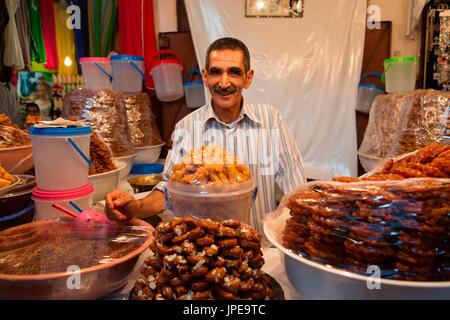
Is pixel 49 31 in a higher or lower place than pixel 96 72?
higher

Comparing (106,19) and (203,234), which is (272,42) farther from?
(203,234)

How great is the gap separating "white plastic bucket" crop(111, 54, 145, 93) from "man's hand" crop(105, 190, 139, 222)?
2118 millimetres

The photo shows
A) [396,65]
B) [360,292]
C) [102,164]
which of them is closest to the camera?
[360,292]

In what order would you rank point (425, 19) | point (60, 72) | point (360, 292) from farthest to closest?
1. point (60, 72)
2. point (425, 19)
3. point (360, 292)

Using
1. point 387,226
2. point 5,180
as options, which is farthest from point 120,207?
point 387,226

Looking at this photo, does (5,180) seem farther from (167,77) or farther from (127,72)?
(167,77)

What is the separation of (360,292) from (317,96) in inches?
102

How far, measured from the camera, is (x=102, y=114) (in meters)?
2.15

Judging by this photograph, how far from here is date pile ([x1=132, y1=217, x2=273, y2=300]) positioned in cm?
57

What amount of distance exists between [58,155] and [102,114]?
4.10ft

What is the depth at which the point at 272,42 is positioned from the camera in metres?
2.96

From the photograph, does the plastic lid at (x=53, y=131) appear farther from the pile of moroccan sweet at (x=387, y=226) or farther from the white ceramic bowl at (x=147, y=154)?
the white ceramic bowl at (x=147, y=154)

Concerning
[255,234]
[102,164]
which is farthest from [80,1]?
[255,234]

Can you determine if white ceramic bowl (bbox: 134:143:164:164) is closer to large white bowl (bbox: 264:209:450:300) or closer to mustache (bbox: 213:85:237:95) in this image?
mustache (bbox: 213:85:237:95)
